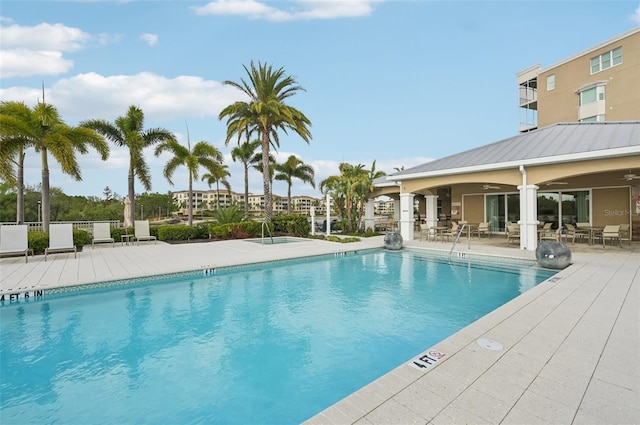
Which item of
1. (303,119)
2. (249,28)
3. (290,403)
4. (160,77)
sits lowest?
(290,403)

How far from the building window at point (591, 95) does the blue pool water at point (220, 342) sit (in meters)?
23.7

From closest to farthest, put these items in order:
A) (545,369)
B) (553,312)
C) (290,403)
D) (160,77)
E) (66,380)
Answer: (545,369), (290,403), (66,380), (553,312), (160,77)

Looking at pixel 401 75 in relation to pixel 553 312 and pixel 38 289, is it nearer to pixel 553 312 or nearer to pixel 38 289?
pixel 553 312

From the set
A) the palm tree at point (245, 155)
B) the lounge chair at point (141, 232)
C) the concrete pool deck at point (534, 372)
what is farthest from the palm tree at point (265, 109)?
the concrete pool deck at point (534, 372)

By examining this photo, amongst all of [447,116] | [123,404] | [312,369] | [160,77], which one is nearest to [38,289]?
[123,404]

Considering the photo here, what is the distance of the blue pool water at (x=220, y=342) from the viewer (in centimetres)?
344

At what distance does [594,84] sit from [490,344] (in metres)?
30.1

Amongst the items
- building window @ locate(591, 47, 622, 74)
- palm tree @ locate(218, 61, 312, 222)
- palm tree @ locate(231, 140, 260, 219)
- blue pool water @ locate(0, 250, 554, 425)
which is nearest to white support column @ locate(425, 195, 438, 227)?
palm tree @ locate(218, 61, 312, 222)

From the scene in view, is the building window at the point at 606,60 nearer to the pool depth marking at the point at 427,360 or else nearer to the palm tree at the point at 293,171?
the palm tree at the point at 293,171

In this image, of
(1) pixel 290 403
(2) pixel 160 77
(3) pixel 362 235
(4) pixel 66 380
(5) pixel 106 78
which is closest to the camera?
(1) pixel 290 403

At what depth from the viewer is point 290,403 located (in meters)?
3.44

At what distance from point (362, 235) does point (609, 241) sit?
11400mm

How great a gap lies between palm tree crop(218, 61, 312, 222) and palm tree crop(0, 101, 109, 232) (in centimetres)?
758

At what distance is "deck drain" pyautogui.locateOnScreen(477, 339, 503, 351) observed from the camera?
12.0 ft
